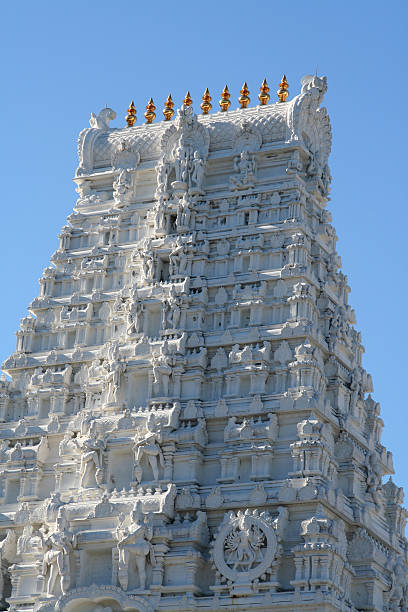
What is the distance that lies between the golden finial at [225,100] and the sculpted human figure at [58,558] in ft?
67.6

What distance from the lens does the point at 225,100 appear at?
2506 inches

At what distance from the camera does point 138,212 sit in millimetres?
61969

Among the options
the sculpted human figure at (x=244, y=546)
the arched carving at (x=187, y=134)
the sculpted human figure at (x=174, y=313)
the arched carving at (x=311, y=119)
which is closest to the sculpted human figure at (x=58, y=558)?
the sculpted human figure at (x=244, y=546)

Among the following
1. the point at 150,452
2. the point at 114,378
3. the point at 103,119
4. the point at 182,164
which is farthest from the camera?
the point at 103,119

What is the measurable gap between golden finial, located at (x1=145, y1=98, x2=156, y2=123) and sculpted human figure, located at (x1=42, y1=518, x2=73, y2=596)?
20.4 m

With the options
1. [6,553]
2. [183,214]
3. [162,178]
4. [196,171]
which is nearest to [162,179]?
[162,178]

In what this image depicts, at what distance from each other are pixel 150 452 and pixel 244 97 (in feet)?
58.8

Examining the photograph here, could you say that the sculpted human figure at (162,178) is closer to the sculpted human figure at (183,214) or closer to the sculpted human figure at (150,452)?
the sculpted human figure at (183,214)

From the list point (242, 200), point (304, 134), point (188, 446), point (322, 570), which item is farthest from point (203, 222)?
point (322, 570)

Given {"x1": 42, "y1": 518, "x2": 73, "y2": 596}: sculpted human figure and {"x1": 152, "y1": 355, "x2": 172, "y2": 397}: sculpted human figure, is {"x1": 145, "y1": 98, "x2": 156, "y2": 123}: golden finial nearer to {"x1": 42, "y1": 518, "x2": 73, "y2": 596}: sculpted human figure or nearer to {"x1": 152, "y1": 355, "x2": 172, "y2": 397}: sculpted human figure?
{"x1": 152, "y1": 355, "x2": 172, "y2": 397}: sculpted human figure

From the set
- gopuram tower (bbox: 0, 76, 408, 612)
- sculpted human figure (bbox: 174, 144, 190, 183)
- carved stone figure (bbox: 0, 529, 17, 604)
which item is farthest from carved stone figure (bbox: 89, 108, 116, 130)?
carved stone figure (bbox: 0, 529, 17, 604)

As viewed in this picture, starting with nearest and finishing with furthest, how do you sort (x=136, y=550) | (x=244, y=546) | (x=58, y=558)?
(x=244, y=546)
(x=136, y=550)
(x=58, y=558)

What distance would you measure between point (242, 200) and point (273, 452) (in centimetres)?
1207

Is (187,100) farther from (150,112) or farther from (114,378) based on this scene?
(114,378)
